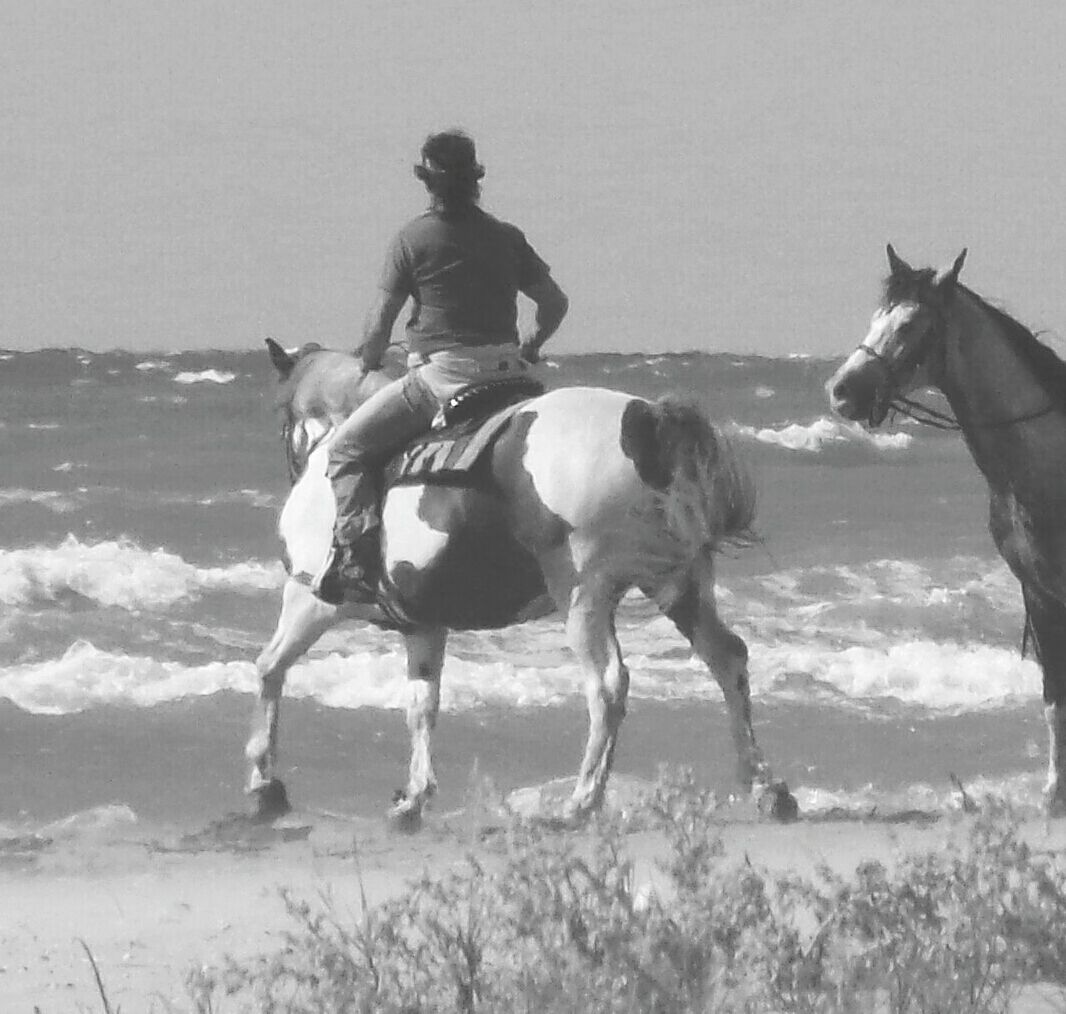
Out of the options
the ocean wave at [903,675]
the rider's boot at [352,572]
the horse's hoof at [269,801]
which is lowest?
the ocean wave at [903,675]

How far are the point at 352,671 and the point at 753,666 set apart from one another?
3.16m

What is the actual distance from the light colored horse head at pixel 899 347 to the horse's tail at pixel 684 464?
1.73 feet

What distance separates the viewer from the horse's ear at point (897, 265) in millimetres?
→ 9180

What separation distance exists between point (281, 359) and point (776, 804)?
2.97 metres

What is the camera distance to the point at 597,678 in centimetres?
952

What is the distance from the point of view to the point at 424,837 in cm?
1011

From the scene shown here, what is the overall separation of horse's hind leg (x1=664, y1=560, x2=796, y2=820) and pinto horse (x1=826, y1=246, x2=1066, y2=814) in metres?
1.04

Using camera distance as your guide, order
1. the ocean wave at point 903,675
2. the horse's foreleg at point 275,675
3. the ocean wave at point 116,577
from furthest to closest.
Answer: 1. the ocean wave at point 116,577
2. the ocean wave at point 903,675
3. the horse's foreleg at point 275,675

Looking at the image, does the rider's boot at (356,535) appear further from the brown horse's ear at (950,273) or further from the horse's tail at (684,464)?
the brown horse's ear at (950,273)

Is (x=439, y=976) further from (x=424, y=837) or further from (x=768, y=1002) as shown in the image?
(x=424, y=837)

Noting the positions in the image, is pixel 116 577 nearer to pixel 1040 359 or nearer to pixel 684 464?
pixel 684 464

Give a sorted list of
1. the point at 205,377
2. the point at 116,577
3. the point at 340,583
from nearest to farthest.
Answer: the point at 340,583
the point at 116,577
the point at 205,377

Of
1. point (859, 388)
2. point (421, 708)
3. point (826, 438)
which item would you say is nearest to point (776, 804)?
point (421, 708)

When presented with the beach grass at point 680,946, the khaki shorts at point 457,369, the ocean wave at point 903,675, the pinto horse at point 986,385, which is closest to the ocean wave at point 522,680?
the ocean wave at point 903,675
